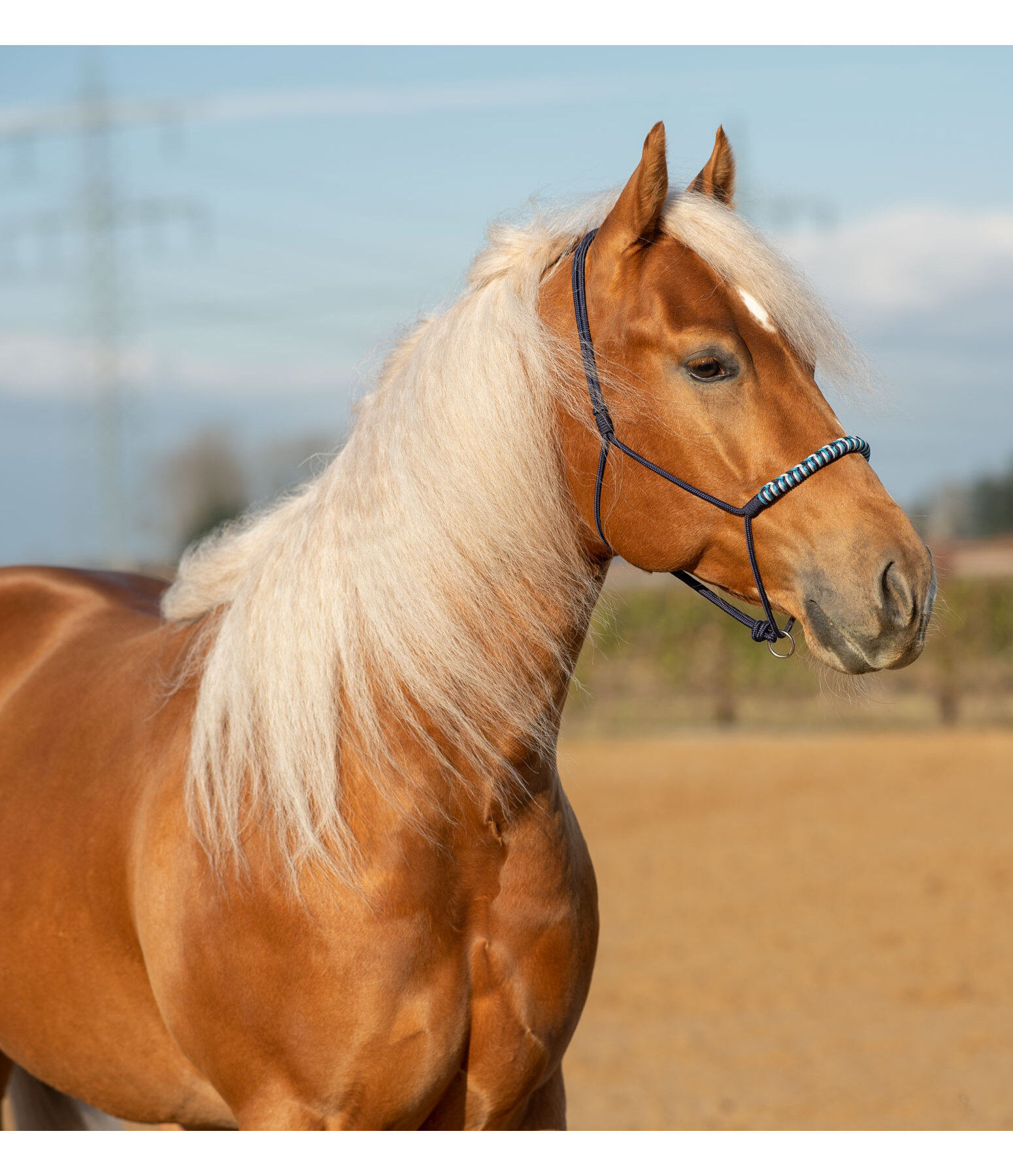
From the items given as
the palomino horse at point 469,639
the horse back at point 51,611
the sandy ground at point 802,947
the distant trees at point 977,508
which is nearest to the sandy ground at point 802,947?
the sandy ground at point 802,947

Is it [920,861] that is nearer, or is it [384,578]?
[384,578]

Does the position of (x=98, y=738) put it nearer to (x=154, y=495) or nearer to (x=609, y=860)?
(x=609, y=860)

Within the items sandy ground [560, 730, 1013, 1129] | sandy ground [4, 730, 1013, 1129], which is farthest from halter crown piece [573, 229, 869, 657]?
sandy ground [4, 730, 1013, 1129]

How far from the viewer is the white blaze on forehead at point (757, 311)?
1.98 meters

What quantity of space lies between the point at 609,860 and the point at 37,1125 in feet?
21.6

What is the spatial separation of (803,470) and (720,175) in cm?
70

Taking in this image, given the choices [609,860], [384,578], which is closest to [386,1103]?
[384,578]

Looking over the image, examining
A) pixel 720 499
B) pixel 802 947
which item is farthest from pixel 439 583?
pixel 802 947

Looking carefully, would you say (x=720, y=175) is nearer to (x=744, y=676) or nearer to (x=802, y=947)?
(x=802, y=947)

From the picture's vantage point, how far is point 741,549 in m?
1.97

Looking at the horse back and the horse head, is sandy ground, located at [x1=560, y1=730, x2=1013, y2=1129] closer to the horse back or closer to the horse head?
the horse head

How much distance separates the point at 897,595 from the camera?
1843mm

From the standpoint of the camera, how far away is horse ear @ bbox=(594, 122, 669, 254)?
1.93m

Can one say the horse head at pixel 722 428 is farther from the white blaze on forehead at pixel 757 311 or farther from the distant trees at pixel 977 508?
the distant trees at pixel 977 508
